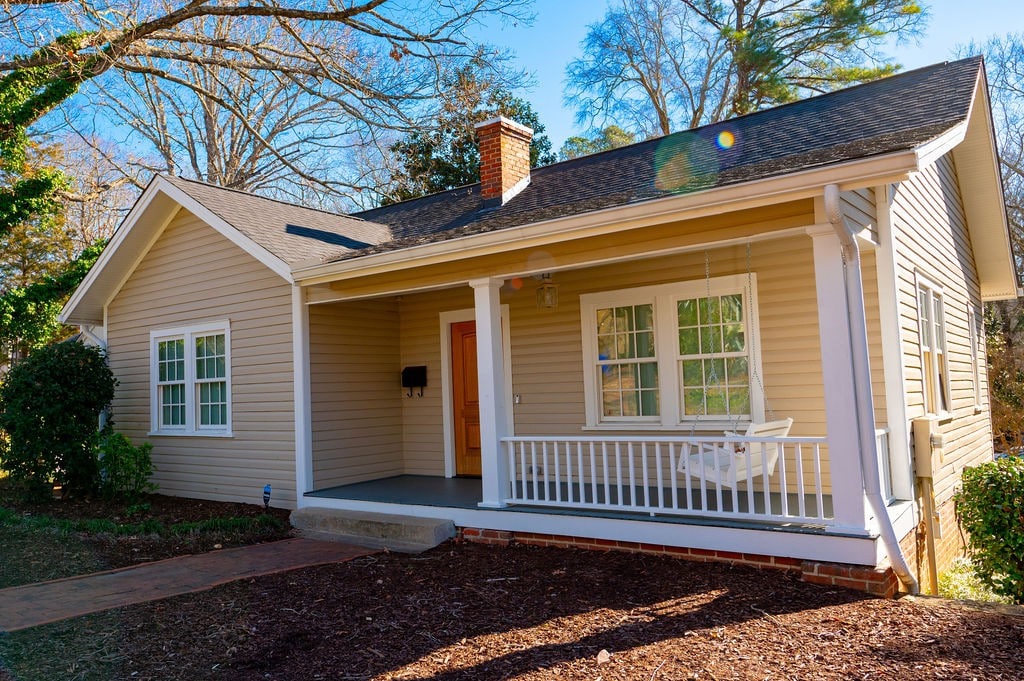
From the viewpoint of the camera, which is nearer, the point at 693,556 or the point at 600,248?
the point at 693,556

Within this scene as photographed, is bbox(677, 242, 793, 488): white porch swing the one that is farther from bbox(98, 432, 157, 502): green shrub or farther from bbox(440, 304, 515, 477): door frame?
bbox(98, 432, 157, 502): green shrub

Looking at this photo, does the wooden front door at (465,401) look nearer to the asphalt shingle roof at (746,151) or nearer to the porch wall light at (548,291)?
the porch wall light at (548,291)

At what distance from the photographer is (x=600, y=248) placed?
6.45 meters

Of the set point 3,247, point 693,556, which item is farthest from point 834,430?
point 3,247

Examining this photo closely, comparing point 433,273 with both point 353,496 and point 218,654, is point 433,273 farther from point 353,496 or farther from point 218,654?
point 218,654

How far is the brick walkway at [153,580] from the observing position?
5277 mm

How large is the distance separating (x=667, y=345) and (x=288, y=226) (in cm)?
558

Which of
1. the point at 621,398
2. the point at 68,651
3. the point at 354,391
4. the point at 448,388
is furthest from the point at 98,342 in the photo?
the point at 621,398

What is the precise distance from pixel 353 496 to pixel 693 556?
13.4 feet

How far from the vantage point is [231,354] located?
9758mm

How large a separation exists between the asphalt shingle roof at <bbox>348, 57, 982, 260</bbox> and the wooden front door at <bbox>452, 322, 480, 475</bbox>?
5.13ft

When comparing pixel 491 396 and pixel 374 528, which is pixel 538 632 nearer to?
pixel 491 396

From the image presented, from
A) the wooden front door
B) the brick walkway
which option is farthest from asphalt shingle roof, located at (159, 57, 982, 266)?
the brick walkway

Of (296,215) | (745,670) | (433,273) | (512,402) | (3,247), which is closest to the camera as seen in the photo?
(745,670)
